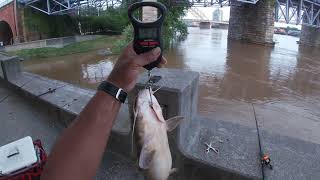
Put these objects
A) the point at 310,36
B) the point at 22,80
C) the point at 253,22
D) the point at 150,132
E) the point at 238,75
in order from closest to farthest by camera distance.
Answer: the point at 150,132 < the point at 22,80 < the point at 238,75 < the point at 253,22 < the point at 310,36

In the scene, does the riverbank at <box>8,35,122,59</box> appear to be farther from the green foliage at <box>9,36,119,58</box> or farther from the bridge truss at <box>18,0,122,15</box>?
the bridge truss at <box>18,0,122,15</box>

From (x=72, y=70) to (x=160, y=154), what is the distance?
1864 centimetres

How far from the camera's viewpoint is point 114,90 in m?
1.42

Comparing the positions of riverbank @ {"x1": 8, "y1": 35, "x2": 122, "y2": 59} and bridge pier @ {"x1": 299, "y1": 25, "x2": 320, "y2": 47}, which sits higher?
bridge pier @ {"x1": 299, "y1": 25, "x2": 320, "y2": 47}

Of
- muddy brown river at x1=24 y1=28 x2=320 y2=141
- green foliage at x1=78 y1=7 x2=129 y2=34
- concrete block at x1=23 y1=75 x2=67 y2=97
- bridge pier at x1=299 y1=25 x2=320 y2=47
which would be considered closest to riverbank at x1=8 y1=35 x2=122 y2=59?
muddy brown river at x1=24 y1=28 x2=320 y2=141

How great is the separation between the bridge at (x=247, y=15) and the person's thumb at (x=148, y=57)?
1081 inches

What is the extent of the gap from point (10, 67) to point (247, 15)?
31.5 meters

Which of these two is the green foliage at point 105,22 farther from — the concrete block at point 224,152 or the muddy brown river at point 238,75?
the concrete block at point 224,152

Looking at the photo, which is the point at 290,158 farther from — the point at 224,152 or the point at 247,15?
the point at 247,15

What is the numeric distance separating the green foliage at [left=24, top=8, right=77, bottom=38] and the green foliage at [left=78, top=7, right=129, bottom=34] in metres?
1.74

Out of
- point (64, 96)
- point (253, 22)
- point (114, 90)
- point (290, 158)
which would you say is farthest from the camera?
point (253, 22)

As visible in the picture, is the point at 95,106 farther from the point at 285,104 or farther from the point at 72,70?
the point at 72,70

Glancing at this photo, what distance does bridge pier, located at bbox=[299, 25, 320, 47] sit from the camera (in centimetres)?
3469

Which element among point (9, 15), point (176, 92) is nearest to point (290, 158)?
point (176, 92)
